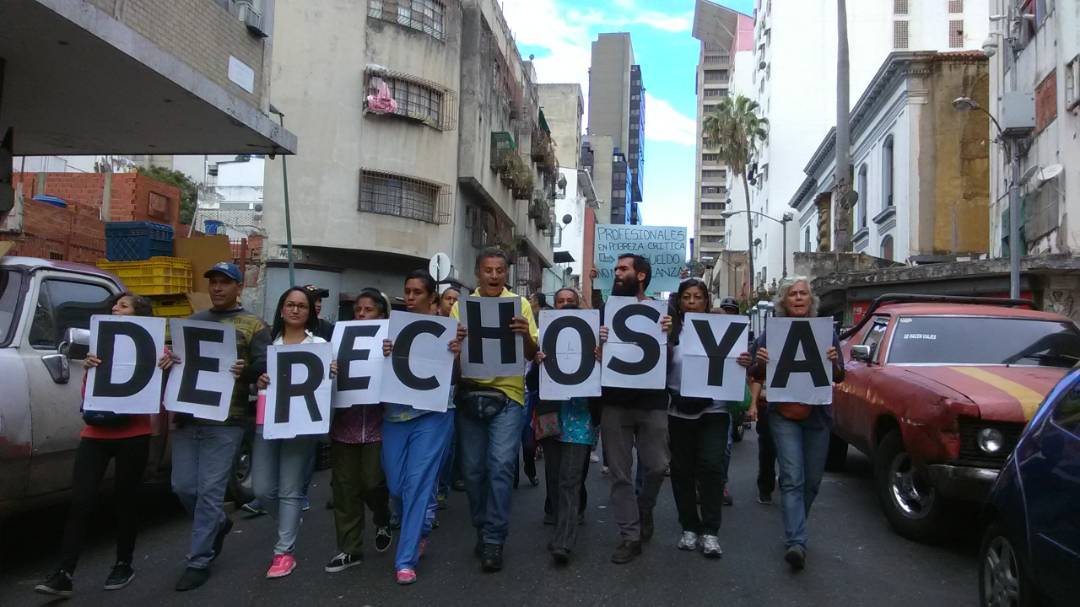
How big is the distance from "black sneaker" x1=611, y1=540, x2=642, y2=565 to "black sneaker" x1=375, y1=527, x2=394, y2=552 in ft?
5.12

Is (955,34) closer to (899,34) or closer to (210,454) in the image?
(899,34)

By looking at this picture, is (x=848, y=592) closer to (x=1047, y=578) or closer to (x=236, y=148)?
(x=1047, y=578)

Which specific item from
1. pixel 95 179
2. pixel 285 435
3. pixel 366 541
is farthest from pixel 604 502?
pixel 95 179

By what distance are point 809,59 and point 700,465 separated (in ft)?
193

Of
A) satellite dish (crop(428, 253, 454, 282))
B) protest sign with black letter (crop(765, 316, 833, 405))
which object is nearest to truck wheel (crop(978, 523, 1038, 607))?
protest sign with black letter (crop(765, 316, 833, 405))

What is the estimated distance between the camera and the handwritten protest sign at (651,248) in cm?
1603

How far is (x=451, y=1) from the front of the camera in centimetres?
2441

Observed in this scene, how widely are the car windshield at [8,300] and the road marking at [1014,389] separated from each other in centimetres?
641

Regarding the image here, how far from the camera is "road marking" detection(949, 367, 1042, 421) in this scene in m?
5.46

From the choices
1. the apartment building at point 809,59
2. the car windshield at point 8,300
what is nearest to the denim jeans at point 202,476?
the car windshield at point 8,300

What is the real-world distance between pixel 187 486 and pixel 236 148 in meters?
7.25

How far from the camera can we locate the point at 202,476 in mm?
5031

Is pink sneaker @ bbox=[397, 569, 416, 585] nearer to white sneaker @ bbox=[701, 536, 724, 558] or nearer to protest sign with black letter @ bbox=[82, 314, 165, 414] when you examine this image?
protest sign with black letter @ bbox=[82, 314, 165, 414]

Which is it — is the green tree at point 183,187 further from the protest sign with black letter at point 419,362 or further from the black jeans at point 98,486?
the protest sign with black letter at point 419,362
